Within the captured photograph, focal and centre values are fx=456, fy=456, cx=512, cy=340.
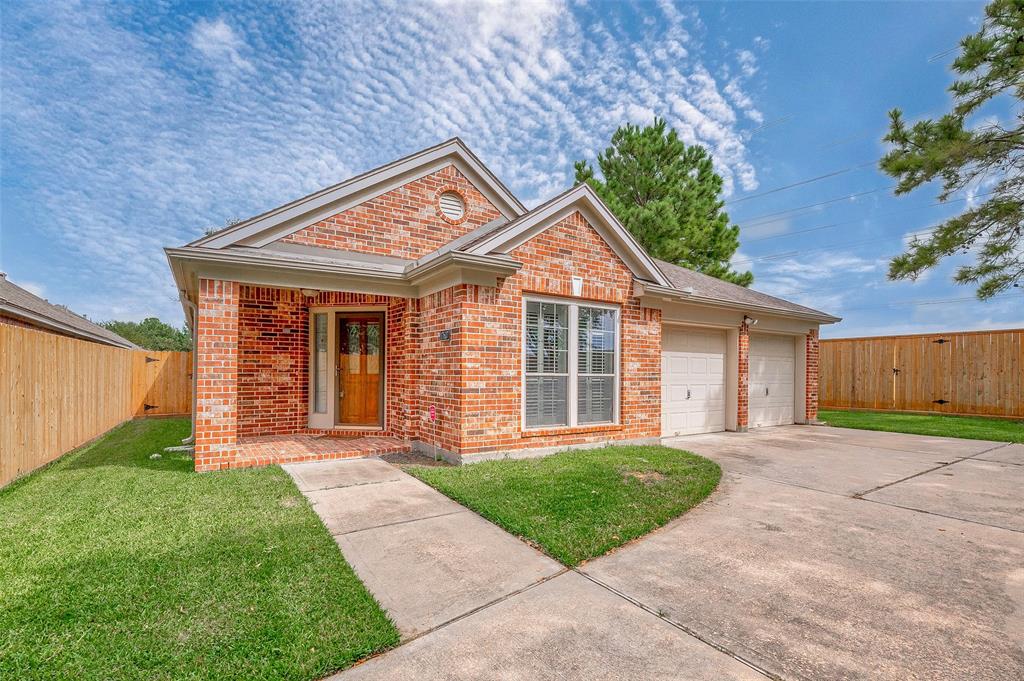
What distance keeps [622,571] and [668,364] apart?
6793mm

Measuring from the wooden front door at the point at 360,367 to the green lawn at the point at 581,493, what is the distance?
2.95m

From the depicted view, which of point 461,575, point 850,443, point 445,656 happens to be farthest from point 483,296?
point 850,443

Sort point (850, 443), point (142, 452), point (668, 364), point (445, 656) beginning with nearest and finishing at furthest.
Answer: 1. point (445, 656)
2. point (142, 452)
3. point (850, 443)
4. point (668, 364)

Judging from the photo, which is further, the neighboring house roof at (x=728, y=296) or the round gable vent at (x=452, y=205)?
the neighboring house roof at (x=728, y=296)

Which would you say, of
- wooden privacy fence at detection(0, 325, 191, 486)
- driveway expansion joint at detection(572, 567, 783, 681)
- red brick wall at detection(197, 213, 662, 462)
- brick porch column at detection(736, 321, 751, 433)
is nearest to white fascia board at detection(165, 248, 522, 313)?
red brick wall at detection(197, 213, 662, 462)

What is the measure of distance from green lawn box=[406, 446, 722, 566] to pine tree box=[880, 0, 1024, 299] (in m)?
10.2

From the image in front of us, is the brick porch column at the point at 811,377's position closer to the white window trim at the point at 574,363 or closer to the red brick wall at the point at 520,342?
the red brick wall at the point at 520,342

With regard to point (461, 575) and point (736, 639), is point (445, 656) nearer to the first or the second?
point (461, 575)

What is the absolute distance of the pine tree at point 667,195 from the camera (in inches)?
711

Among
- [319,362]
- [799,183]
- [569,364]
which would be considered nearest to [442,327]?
[569,364]

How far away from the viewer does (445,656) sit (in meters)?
2.34

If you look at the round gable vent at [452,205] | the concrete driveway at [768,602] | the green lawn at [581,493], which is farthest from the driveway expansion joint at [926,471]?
the round gable vent at [452,205]

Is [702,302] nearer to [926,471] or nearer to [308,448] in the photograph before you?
[926,471]

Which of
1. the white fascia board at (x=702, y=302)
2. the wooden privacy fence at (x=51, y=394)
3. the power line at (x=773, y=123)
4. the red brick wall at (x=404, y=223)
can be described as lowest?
the wooden privacy fence at (x=51, y=394)
